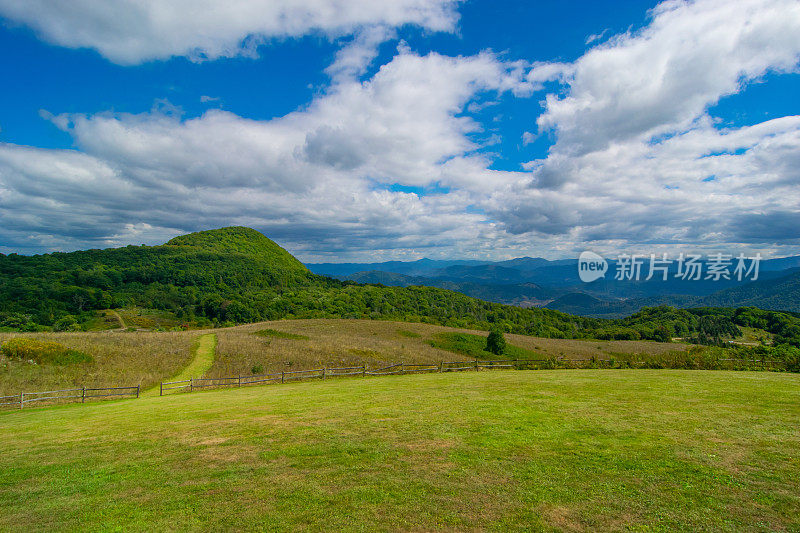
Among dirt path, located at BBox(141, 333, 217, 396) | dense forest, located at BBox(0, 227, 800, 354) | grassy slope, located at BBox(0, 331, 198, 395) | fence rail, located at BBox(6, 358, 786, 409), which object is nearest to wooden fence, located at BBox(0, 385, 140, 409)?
fence rail, located at BBox(6, 358, 786, 409)

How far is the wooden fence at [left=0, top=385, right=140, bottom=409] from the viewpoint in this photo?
2050 cm

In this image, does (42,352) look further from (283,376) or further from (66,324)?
(66,324)

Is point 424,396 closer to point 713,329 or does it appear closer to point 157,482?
point 157,482

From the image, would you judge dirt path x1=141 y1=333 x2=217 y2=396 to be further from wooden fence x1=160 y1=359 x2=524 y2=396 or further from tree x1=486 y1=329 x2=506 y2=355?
tree x1=486 y1=329 x2=506 y2=355

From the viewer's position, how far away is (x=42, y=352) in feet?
94.7

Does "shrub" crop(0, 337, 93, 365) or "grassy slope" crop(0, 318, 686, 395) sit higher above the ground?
"shrub" crop(0, 337, 93, 365)

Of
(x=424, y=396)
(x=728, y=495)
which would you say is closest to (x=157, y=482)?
(x=424, y=396)

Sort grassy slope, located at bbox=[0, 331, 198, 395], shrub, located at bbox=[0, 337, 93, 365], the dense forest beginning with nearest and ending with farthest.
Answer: grassy slope, located at bbox=[0, 331, 198, 395] < shrub, located at bbox=[0, 337, 93, 365] < the dense forest

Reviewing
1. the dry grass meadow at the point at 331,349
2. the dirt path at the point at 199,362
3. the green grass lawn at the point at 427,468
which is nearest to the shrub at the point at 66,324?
the dry grass meadow at the point at 331,349

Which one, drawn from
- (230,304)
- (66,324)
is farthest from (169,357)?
(230,304)

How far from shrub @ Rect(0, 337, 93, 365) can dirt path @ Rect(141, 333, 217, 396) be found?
7.40 metres

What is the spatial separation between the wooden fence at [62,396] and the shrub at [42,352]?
7.28 m

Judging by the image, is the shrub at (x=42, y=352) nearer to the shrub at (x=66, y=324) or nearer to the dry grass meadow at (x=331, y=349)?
the dry grass meadow at (x=331, y=349)

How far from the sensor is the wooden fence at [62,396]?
20500 millimetres
